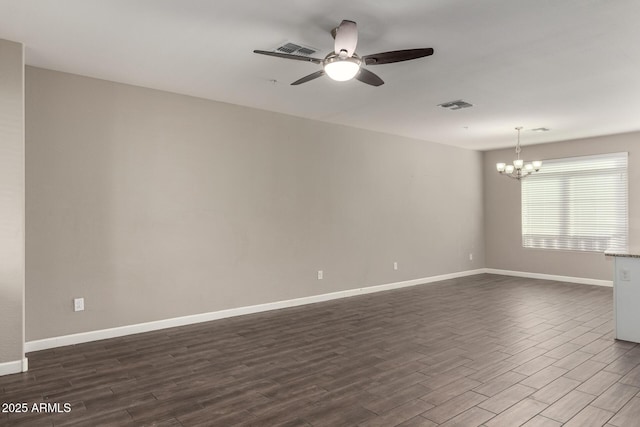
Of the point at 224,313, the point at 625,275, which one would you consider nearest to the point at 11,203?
the point at 224,313

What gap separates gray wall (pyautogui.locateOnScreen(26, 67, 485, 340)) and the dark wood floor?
0.50 metres

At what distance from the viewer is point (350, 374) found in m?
3.15

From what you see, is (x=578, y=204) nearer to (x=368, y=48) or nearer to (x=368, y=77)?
(x=368, y=48)

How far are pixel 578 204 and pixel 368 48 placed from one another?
607cm

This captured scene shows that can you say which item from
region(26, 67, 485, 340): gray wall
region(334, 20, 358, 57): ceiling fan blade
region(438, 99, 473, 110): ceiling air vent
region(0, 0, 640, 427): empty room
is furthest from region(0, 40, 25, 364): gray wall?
region(438, 99, 473, 110): ceiling air vent

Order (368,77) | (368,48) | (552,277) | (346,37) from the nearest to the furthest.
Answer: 1. (346,37)
2. (368,77)
3. (368,48)
4. (552,277)

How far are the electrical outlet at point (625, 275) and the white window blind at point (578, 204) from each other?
3242 mm

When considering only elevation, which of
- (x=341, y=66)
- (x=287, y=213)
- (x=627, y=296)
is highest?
(x=341, y=66)

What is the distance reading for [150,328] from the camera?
4.36 meters

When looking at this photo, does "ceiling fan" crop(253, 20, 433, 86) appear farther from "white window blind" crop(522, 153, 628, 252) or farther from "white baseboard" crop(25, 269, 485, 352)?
"white window blind" crop(522, 153, 628, 252)

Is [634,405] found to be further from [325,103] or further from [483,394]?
[325,103]

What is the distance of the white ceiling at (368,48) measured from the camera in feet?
8.75

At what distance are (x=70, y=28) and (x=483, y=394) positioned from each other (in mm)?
4030

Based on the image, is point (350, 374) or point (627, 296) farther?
point (627, 296)
